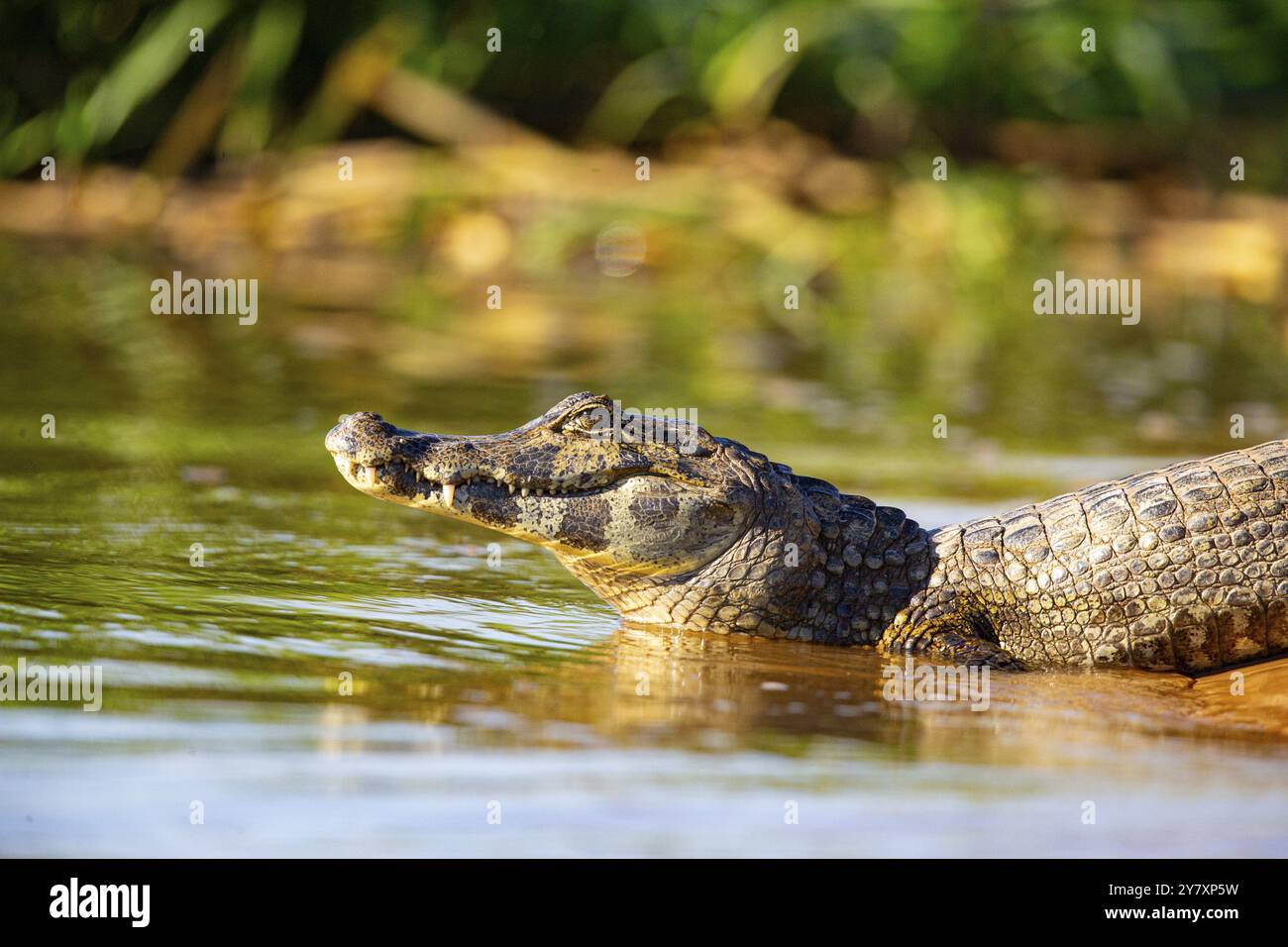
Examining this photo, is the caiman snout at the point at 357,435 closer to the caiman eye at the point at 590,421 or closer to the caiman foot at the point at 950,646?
the caiman eye at the point at 590,421

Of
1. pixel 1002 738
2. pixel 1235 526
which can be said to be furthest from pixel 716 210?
pixel 1002 738

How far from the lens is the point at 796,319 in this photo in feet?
44.5

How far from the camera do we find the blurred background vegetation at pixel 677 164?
46.7 feet

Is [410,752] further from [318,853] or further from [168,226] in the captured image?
[168,226]

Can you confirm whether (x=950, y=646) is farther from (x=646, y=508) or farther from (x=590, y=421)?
(x=590, y=421)

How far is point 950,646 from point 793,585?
1.67ft

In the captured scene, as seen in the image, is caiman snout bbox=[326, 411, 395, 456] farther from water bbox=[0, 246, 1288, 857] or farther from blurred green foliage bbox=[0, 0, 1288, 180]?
blurred green foliage bbox=[0, 0, 1288, 180]

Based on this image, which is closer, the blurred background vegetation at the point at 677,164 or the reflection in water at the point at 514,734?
the reflection in water at the point at 514,734

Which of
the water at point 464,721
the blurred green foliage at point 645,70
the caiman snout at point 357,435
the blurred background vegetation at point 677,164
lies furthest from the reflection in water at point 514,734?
the blurred green foliage at point 645,70

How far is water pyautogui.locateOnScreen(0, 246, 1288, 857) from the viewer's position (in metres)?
3.39

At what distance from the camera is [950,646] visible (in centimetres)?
520

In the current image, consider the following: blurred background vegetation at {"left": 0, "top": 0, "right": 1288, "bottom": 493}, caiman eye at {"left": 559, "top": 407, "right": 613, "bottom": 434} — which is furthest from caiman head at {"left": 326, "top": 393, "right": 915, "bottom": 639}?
blurred background vegetation at {"left": 0, "top": 0, "right": 1288, "bottom": 493}
